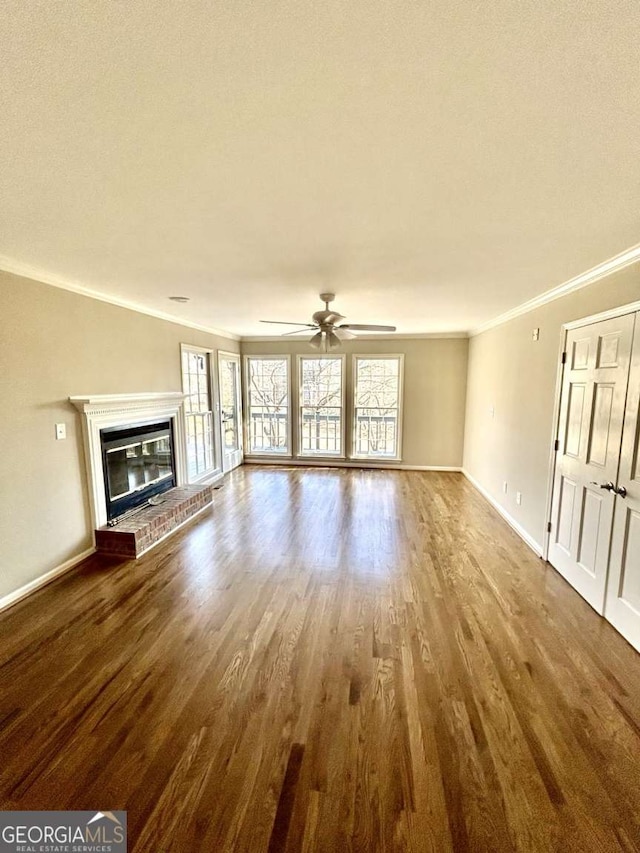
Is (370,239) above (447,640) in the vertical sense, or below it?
above

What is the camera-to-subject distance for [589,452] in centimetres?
269

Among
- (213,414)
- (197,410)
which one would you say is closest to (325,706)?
(197,410)

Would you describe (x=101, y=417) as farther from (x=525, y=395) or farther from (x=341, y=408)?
(x=525, y=395)

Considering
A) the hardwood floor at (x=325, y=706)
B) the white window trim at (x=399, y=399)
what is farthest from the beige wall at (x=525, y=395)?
the white window trim at (x=399, y=399)

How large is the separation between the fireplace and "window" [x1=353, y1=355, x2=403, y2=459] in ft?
11.4

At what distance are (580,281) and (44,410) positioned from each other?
442 cm

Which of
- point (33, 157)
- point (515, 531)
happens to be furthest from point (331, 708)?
point (515, 531)

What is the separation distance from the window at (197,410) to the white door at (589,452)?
446cm

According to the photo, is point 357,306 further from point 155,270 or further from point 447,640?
point 447,640

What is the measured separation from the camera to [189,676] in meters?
1.98

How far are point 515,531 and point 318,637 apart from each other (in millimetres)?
2715

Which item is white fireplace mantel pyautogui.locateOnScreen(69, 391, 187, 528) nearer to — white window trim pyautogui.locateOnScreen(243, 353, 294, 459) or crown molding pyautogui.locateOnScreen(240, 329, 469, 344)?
white window trim pyautogui.locateOnScreen(243, 353, 294, 459)

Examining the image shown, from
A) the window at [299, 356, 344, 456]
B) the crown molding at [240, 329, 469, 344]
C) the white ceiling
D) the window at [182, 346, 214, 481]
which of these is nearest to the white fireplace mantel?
the window at [182, 346, 214, 481]

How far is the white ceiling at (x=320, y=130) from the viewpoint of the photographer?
882mm
